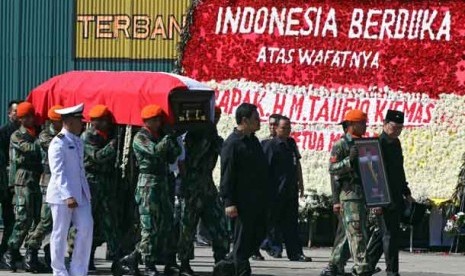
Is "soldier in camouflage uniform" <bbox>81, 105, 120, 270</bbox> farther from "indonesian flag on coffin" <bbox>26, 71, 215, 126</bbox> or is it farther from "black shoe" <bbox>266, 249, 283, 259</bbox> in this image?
Result: "black shoe" <bbox>266, 249, 283, 259</bbox>

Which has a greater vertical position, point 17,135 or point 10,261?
point 17,135

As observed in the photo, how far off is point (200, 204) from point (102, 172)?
1.21 meters

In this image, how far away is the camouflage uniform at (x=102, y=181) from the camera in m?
18.2

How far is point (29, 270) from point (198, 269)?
223cm

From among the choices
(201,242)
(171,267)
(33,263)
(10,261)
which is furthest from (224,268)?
(201,242)

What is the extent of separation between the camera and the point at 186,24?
25.1 m

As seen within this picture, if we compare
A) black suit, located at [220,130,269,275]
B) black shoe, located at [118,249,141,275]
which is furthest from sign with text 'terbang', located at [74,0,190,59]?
black suit, located at [220,130,269,275]

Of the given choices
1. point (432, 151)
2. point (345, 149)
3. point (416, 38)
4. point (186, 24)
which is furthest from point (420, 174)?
point (345, 149)

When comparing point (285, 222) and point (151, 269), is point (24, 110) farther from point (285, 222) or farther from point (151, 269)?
point (285, 222)

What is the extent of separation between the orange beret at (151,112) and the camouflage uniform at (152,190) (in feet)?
0.61

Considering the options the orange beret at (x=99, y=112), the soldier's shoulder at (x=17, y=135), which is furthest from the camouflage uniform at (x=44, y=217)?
the orange beret at (x=99, y=112)

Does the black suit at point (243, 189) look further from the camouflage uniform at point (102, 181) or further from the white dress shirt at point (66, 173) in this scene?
the camouflage uniform at point (102, 181)

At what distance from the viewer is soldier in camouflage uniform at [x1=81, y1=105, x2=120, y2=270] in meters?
18.2

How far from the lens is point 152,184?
1775 centimetres
